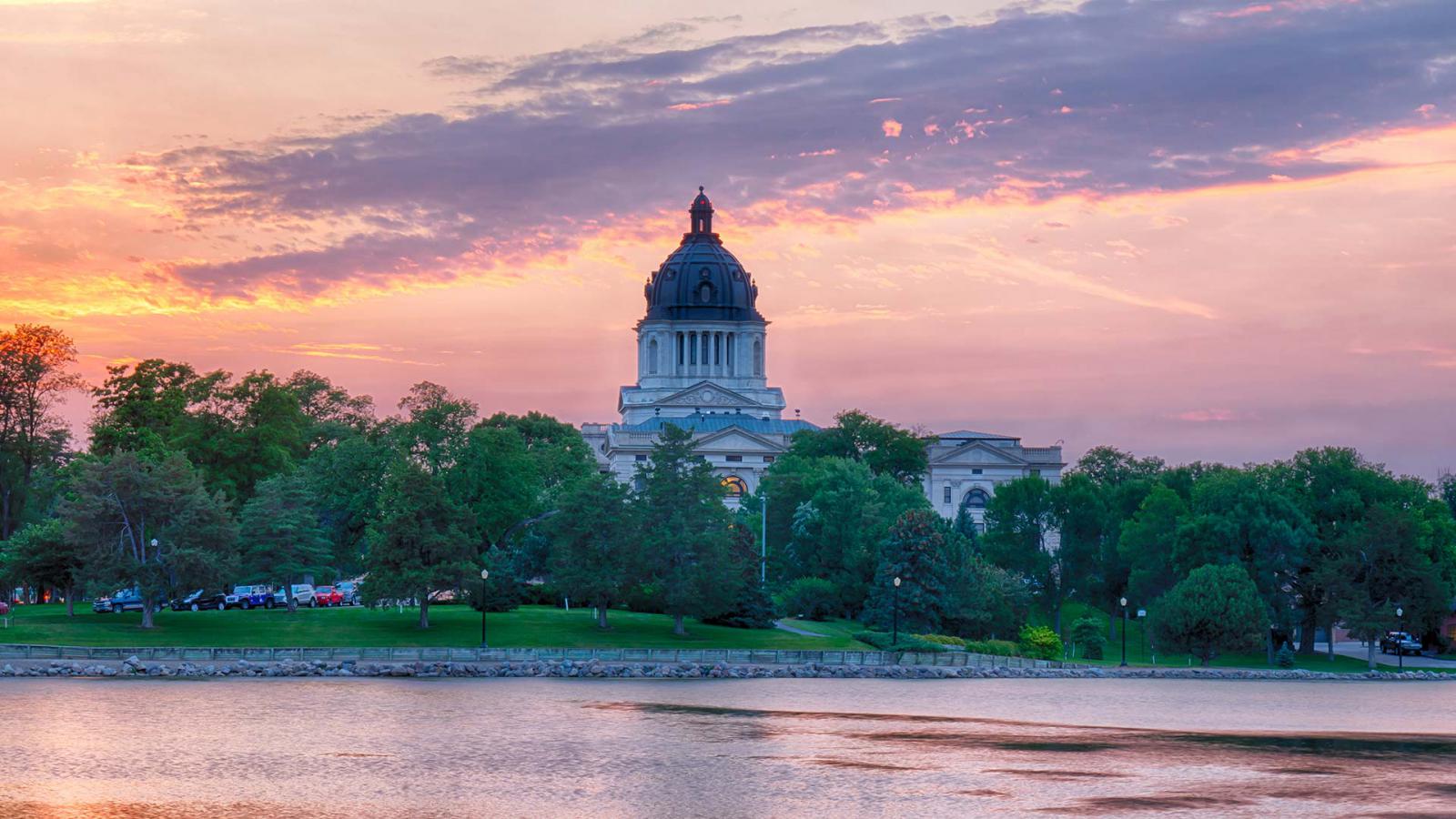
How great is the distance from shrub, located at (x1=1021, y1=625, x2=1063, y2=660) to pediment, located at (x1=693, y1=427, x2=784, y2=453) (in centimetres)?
8825

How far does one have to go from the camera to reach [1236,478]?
101812 millimetres

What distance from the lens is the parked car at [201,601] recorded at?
295ft

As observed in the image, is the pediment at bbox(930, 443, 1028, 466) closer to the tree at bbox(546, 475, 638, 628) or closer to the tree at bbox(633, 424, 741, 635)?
the tree at bbox(633, 424, 741, 635)

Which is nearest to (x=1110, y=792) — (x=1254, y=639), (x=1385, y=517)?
(x=1254, y=639)

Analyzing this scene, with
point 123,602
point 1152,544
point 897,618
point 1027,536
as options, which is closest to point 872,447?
point 1027,536

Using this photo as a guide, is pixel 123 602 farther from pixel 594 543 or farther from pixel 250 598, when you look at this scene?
pixel 594 543

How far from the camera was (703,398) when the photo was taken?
19888 cm

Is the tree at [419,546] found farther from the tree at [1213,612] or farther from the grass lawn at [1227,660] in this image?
the tree at [1213,612]

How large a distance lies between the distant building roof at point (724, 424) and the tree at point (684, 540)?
91.8m

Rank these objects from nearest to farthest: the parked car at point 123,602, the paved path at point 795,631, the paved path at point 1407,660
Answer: the parked car at point 123,602
the paved path at point 795,631
the paved path at point 1407,660

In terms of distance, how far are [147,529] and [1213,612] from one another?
50228 millimetres

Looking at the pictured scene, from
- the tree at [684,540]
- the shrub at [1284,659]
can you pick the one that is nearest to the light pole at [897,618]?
the tree at [684,540]

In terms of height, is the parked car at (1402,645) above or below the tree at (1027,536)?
below

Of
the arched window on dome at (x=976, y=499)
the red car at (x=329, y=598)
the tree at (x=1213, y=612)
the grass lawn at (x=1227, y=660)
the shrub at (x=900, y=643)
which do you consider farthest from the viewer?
the arched window on dome at (x=976, y=499)
